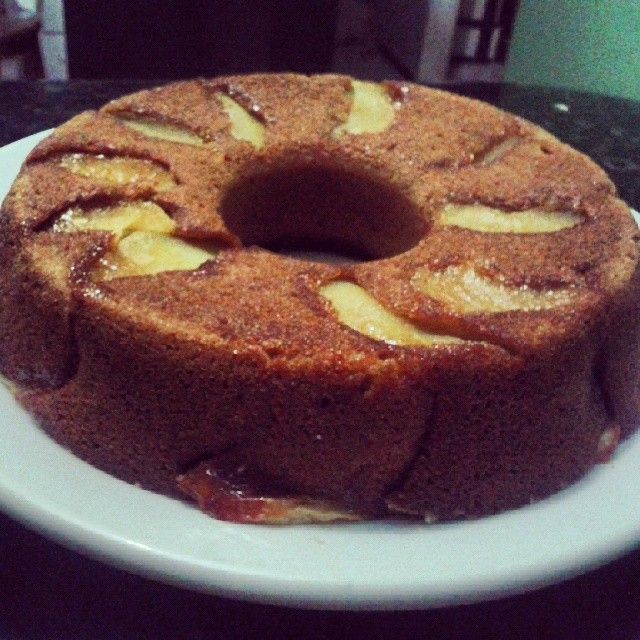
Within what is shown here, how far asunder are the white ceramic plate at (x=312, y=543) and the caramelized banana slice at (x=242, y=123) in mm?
622

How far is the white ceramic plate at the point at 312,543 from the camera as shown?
0.92 m

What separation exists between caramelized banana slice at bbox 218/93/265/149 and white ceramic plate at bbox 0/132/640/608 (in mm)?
622

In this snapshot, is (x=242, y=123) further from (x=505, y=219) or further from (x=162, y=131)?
(x=505, y=219)

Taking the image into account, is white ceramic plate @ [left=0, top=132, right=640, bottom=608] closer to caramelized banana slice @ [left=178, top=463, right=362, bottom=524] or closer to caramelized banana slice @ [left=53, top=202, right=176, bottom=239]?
caramelized banana slice @ [left=178, top=463, right=362, bottom=524]

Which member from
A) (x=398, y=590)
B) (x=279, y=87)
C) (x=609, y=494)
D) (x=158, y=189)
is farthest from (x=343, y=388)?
(x=279, y=87)

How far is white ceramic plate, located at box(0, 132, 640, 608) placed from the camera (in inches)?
36.2

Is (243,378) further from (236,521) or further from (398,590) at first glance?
(398,590)

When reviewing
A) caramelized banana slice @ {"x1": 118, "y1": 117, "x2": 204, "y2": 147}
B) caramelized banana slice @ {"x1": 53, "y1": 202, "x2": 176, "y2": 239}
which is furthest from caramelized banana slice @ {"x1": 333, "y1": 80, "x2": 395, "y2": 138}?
caramelized banana slice @ {"x1": 53, "y1": 202, "x2": 176, "y2": 239}

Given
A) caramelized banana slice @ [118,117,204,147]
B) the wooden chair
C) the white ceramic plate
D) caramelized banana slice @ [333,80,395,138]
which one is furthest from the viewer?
the wooden chair

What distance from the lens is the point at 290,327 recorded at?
1.04m

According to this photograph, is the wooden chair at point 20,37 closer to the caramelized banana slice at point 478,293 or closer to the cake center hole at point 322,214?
the cake center hole at point 322,214

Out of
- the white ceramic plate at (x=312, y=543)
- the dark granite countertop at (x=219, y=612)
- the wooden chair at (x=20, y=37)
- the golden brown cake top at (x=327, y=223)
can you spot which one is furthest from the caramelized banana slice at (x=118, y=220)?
the wooden chair at (x=20, y=37)

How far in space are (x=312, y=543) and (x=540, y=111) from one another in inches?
70.1

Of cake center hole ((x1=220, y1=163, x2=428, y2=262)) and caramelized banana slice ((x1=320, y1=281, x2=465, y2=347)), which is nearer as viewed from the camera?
caramelized banana slice ((x1=320, y1=281, x2=465, y2=347))
